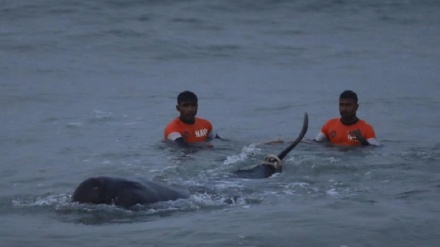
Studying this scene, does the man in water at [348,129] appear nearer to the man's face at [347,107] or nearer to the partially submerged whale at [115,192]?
the man's face at [347,107]

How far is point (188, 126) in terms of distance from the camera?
12.9 m

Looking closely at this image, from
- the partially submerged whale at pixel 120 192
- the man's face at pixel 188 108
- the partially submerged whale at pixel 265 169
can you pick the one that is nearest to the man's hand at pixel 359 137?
the man's face at pixel 188 108

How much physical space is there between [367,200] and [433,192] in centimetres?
78

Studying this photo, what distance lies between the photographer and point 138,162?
11.7 m

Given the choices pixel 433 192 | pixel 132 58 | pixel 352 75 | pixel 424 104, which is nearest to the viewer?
pixel 433 192

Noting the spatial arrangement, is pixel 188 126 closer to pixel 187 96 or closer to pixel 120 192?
pixel 187 96

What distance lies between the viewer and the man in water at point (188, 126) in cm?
1270

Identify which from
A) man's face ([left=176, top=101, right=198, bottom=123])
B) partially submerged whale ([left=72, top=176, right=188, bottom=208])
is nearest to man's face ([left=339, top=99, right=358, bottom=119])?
man's face ([left=176, top=101, right=198, bottom=123])

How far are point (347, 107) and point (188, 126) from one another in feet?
6.51

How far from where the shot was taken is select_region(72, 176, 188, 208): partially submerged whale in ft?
25.4

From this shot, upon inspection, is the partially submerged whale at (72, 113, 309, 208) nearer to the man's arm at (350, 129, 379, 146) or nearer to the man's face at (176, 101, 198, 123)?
the man's face at (176, 101, 198, 123)

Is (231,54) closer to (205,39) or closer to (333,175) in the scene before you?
(205,39)

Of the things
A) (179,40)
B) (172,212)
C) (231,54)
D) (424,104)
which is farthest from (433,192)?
(179,40)

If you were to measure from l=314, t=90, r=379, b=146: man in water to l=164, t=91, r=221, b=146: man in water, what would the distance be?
141 centimetres
